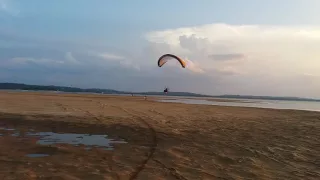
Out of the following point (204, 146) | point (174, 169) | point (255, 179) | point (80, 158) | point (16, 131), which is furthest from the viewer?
point (16, 131)

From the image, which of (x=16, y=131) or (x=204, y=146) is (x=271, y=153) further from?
(x=16, y=131)

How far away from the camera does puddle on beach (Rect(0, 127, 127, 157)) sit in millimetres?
11812

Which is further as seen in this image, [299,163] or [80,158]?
[299,163]

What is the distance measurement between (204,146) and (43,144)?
6120 mm

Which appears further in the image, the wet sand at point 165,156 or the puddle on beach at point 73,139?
the puddle on beach at point 73,139

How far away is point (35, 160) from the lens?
9070 mm

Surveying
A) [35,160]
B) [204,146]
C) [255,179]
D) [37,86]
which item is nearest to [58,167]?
[35,160]

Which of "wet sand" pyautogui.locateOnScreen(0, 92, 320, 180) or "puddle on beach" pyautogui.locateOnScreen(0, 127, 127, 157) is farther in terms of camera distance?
"puddle on beach" pyautogui.locateOnScreen(0, 127, 127, 157)

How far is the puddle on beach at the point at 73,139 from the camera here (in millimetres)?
11812

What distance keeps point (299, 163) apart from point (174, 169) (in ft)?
14.6

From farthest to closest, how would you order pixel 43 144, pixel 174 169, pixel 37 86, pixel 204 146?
pixel 37 86, pixel 204 146, pixel 43 144, pixel 174 169

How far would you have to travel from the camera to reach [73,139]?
12.9 m

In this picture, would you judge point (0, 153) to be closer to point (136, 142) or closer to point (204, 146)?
point (136, 142)

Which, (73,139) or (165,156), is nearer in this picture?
(165,156)
